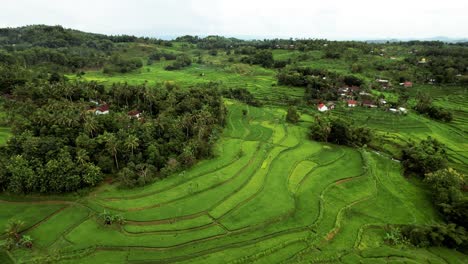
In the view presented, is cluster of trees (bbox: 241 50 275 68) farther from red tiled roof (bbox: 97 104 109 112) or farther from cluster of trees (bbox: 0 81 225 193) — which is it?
red tiled roof (bbox: 97 104 109 112)

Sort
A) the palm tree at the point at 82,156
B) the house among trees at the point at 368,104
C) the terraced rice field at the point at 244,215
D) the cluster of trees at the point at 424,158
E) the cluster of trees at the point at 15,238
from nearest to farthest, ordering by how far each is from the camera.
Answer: the cluster of trees at the point at 15,238 → the terraced rice field at the point at 244,215 → the palm tree at the point at 82,156 → the cluster of trees at the point at 424,158 → the house among trees at the point at 368,104

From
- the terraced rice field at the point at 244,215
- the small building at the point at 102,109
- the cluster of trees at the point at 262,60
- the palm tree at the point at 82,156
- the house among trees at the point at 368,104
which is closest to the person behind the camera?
the terraced rice field at the point at 244,215

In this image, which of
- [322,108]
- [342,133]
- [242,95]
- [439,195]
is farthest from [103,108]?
[439,195]

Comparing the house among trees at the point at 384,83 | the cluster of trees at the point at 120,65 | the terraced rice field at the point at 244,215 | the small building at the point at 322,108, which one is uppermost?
the cluster of trees at the point at 120,65

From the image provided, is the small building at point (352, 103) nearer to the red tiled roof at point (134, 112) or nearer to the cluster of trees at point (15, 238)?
the red tiled roof at point (134, 112)

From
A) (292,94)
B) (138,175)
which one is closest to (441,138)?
(292,94)

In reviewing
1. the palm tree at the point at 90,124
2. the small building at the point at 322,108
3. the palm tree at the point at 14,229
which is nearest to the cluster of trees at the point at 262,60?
the small building at the point at 322,108

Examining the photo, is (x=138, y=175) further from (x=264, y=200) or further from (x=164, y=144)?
(x=264, y=200)

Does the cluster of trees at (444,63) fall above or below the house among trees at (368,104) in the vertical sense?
above
